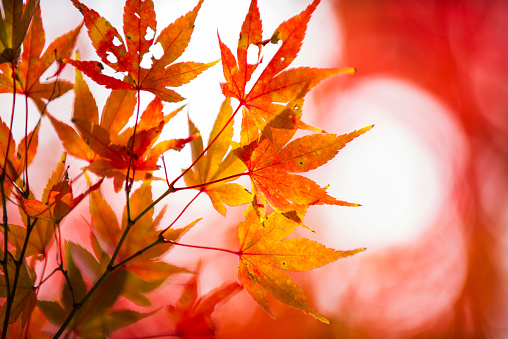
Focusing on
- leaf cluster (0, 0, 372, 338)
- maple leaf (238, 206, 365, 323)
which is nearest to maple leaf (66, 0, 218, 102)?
leaf cluster (0, 0, 372, 338)

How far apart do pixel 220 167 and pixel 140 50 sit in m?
0.11

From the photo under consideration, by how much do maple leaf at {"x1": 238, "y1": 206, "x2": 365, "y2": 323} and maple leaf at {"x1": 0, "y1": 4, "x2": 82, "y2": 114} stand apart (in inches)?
7.4

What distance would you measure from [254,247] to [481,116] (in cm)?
153

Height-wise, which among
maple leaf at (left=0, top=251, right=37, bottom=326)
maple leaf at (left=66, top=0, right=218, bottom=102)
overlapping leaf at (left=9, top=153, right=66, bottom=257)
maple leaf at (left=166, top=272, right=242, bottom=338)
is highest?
maple leaf at (left=66, top=0, right=218, bottom=102)

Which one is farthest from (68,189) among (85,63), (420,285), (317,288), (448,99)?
(448,99)

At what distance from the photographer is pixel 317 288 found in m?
1.13

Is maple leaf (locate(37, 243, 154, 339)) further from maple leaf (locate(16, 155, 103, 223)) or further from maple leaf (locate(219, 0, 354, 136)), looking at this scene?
maple leaf (locate(219, 0, 354, 136))

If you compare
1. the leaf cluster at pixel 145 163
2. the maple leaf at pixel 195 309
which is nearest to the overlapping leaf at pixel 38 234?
the leaf cluster at pixel 145 163

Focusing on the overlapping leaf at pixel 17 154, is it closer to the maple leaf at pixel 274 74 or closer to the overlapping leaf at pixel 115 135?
the overlapping leaf at pixel 115 135

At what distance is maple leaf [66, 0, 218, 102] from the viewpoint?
Answer: 0.24 meters

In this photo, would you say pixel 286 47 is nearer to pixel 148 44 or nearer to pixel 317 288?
pixel 148 44

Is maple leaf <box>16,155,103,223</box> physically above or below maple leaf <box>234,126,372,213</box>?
above

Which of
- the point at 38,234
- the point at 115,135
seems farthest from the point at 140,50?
the point at 38,234

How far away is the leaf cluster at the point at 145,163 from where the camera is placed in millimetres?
241
